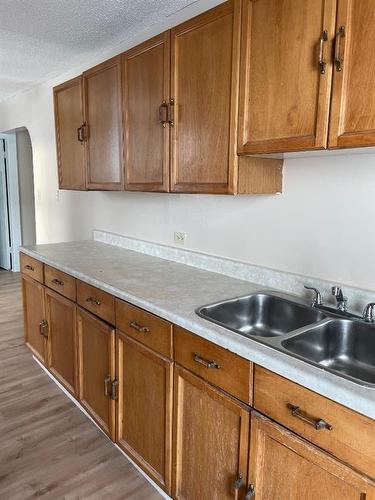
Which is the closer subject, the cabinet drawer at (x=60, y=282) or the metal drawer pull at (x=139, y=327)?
the metal drawer pull at (x=139, y=327)

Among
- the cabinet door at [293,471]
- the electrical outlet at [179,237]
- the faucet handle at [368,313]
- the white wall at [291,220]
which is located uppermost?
the white wall at [291,220]

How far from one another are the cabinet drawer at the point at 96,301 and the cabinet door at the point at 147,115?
2.05 ft

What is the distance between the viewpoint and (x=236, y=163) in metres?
1.59

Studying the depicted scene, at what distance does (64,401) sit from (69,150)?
68.7 inches

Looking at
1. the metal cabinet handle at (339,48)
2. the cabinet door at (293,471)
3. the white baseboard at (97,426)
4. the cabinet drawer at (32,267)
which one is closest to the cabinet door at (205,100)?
the metal cabinet handle at (339,48)

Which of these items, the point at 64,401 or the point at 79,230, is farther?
the point at 79,230

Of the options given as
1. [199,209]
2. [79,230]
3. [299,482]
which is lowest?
[299,482]

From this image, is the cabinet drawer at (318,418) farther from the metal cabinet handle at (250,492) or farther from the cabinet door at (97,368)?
the cabinet door at (97,368)

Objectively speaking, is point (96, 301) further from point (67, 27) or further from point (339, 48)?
A: point (67, 27)

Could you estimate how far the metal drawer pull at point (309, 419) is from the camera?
3.34 ft

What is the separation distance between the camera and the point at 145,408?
1.73 m

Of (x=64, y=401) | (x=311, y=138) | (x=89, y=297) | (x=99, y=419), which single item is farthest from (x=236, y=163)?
(x=64, y=401)

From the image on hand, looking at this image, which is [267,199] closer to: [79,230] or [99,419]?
[99,419]

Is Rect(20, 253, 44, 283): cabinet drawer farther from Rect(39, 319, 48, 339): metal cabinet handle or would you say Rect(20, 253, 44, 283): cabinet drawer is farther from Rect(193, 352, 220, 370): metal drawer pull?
Rect(193, 352, 220, 370): metal drawer pull
